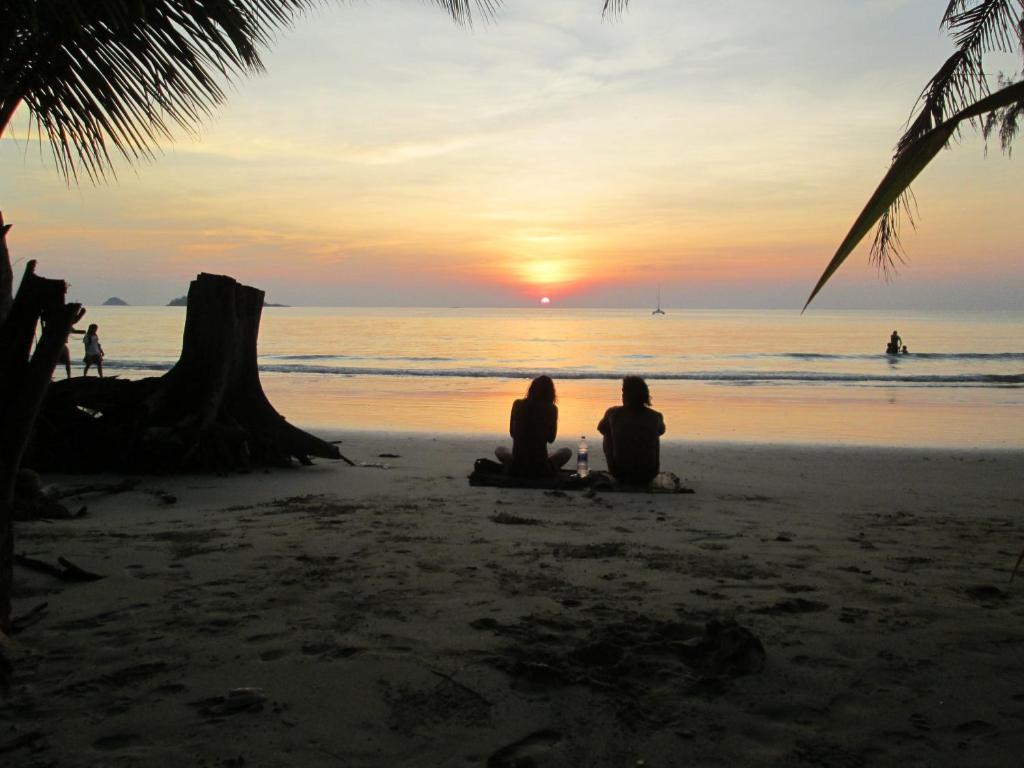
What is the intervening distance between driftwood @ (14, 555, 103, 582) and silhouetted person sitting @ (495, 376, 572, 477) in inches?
167

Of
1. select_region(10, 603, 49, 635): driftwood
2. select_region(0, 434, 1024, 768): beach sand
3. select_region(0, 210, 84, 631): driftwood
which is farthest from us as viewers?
select_region(10, 603, 49, 635): driftwood

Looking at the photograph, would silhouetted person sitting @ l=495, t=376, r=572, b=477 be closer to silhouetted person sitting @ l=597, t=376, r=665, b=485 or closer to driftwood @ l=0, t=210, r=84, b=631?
silhouetted person sitting @ l=597, t=376, r=665, b=485

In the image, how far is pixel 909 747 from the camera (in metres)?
2.62

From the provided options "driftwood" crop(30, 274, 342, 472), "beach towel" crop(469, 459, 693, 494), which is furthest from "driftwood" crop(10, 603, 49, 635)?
"beach towel" crop(469, 459, 693, 494)

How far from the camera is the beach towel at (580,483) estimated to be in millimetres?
7676

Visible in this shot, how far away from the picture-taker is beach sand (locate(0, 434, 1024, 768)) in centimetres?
264

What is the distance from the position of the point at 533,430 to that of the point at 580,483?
27.2 inches

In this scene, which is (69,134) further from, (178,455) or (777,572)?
(178,455)

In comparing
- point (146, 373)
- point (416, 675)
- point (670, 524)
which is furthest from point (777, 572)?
point (146, 373)

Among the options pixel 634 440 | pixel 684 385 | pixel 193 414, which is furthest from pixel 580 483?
pixel 684 385

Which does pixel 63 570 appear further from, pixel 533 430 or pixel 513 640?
pixel 533 430

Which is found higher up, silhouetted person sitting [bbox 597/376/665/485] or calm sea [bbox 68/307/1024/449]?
calm sea [bbox 68/307/1024/449]

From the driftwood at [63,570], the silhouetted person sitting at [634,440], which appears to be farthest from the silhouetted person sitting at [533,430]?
the driftwood at [63,570]

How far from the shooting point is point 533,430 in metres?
7.85
